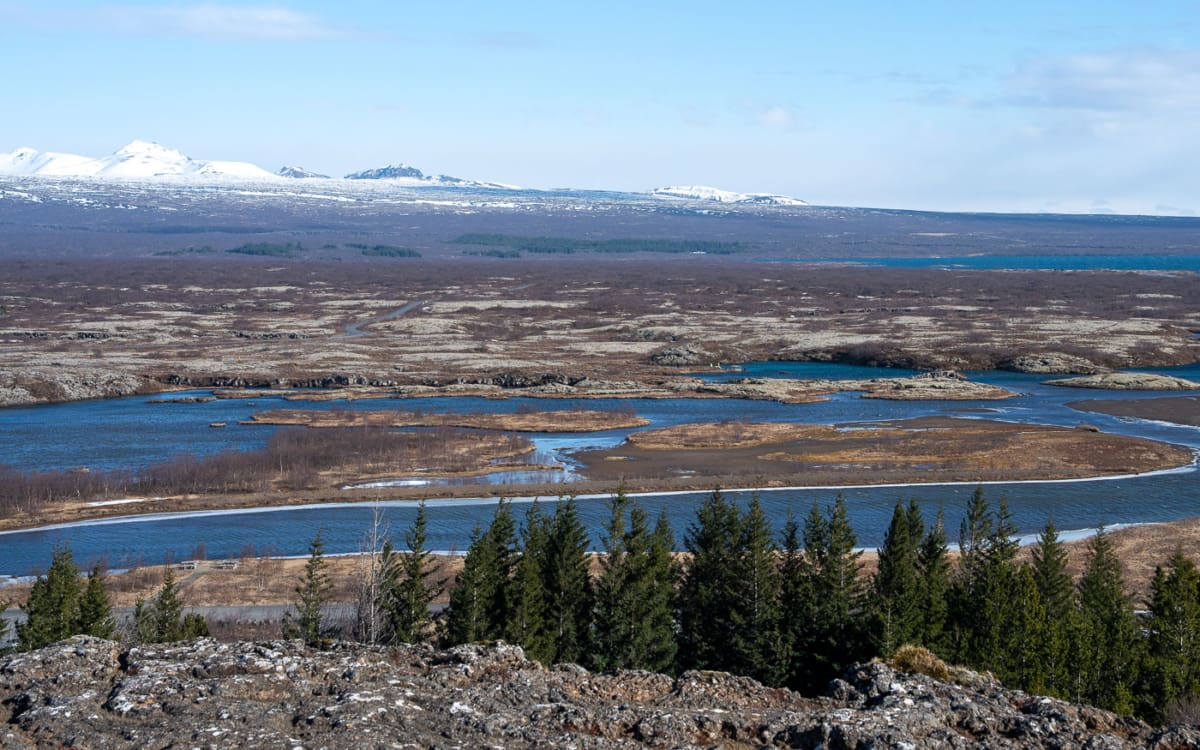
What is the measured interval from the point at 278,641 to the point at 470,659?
8.55 feet

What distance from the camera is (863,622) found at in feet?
90.0

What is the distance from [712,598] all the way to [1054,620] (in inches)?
321

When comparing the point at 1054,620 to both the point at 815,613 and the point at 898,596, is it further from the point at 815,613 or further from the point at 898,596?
the point at 815,613

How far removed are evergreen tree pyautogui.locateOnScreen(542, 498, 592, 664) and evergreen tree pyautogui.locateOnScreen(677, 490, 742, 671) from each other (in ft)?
8.89

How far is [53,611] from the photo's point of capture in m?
27.9

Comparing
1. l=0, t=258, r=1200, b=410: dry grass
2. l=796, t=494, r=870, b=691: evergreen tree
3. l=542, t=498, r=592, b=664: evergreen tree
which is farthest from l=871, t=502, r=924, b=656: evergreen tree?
l=0, t=258, r=1200, b=410: dry grass

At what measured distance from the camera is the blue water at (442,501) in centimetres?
4653

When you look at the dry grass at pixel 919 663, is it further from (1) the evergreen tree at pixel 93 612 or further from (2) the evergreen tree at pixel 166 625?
(1) the evergreen tree at pixel 93 612

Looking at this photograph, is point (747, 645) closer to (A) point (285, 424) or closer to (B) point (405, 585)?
(B) point (405, 585)

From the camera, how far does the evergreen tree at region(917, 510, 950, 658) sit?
2698 cm

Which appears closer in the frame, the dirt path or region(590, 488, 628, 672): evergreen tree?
region(590, 488, 628, 672): evergreen tree

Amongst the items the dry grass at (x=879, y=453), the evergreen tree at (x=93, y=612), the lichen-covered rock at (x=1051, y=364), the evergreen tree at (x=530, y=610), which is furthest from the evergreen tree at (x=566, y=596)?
the lichen-covered rock at (x=1051, y=364)

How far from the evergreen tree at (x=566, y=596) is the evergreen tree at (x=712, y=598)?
107 inches

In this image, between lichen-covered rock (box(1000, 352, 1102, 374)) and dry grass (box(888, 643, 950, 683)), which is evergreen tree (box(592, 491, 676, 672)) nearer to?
dry grass (box(888, 643, 950, 683))
